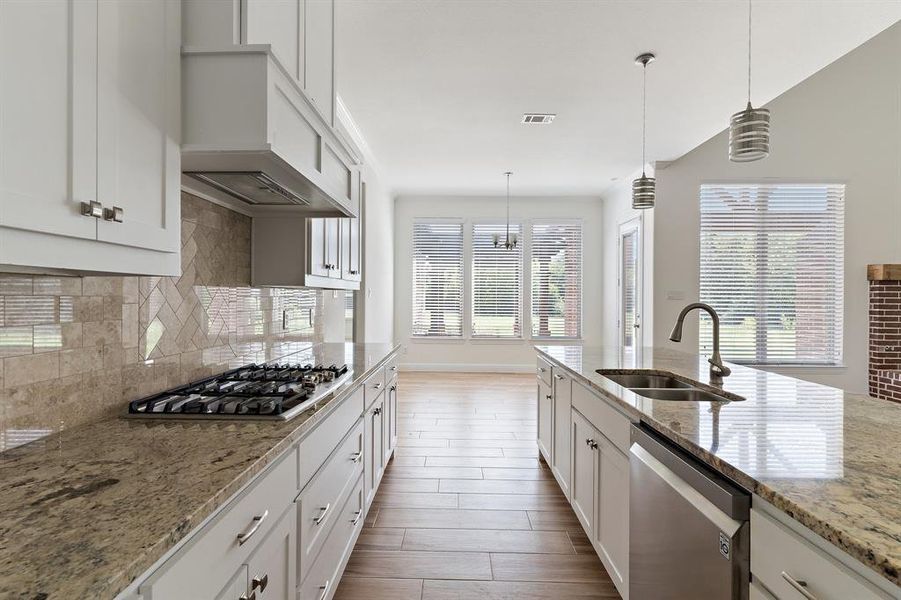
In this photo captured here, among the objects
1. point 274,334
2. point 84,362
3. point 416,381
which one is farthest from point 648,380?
point 416,381

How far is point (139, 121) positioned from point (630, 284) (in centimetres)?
637

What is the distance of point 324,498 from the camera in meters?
1.64

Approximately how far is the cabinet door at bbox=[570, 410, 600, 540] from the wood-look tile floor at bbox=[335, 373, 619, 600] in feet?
0.70

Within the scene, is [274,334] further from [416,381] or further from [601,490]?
[416,381]

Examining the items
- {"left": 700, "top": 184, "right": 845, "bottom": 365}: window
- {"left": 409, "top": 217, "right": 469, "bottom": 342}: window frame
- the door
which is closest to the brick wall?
{"left": 700, "top": 184, "right": 845, "bottom": 365}: window

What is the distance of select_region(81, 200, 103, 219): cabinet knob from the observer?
0.91 metres

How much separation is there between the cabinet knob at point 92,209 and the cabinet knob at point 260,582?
0.88m

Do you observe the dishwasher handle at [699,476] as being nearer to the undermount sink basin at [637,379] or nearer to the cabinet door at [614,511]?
the cabinet door at [614,511]

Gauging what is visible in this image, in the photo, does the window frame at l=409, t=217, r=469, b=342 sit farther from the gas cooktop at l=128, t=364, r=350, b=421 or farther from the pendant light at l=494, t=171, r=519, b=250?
the gas cooktop at l=128, t=364, r=350, b=421

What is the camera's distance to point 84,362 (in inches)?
52.1

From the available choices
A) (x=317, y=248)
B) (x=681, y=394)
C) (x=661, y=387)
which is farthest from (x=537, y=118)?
(x=681, y=394)

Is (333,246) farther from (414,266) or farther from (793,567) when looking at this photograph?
(414,266)

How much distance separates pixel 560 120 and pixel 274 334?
3.13 m

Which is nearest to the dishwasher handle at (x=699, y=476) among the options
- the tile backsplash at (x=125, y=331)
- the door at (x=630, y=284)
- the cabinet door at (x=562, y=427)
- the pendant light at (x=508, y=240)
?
the cabinet door at (x=562, y=427)
